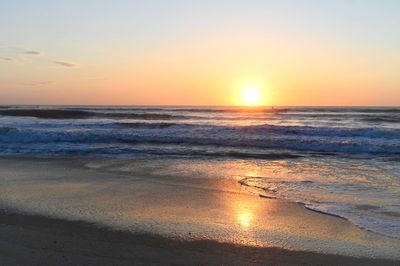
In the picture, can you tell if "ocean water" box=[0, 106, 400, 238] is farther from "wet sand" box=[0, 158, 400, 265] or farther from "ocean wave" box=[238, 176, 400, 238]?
"wet sand" box=[0, 158, 400, 265]

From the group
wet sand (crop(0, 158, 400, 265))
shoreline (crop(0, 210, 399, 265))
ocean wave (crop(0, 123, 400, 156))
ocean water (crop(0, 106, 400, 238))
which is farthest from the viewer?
ocean wave (crop(0, 123, 400, 156))

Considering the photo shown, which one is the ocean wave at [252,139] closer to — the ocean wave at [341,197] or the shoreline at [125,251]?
the ocean wave at [341,197]

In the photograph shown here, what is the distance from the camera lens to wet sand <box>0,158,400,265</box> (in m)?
4.51

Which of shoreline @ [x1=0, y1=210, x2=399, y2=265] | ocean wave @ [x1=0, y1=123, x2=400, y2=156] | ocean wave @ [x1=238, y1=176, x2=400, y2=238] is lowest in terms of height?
ocean wave @ [x1=0, y1=123, x2=400, y2=156]

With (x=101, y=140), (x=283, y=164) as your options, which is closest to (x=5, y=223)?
(x=283, y=164)

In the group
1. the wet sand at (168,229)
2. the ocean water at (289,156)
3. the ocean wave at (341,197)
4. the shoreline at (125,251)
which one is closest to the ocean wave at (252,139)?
the ocean water at (289,156)

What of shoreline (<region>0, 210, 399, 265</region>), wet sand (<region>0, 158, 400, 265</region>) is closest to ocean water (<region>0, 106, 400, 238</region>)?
wet sand (<region>0, 158, 400, 265</region>)

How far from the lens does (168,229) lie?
5.46 m

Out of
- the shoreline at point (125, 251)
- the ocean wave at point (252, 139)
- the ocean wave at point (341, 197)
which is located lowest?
the ocean wave at point (252, 139)

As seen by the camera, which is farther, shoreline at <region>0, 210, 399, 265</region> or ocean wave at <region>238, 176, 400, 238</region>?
ocean wave at <region>238, 176, 400, 238</region>

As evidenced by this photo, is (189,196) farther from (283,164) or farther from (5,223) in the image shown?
(283,164)

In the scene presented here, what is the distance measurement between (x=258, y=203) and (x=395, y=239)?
2.29 metres

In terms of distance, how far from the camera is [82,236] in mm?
5141

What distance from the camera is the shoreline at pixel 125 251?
4.38 meters
